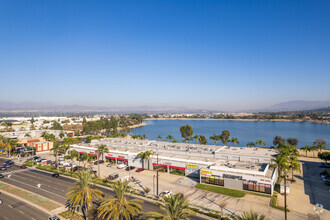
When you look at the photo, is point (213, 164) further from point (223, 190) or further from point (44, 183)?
point (44, 183)

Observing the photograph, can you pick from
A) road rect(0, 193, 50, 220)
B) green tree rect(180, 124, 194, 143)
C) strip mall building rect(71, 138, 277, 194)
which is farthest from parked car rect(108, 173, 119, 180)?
green tree rect(180, 124, 194, 143)

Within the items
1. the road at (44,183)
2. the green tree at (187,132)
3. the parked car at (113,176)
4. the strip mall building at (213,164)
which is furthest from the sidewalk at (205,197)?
the green tree at (187,132)

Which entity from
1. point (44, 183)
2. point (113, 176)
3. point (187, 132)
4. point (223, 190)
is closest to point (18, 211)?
point (44, 183)

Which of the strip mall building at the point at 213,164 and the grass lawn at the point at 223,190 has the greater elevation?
the strip mall building at the point at 213,164

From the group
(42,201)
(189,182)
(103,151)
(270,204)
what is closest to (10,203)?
(42,201)

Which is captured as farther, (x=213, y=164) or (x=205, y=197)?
(x=213, y=164)

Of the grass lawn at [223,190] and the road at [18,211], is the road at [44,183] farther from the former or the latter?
the grass lawn at [223,190]
